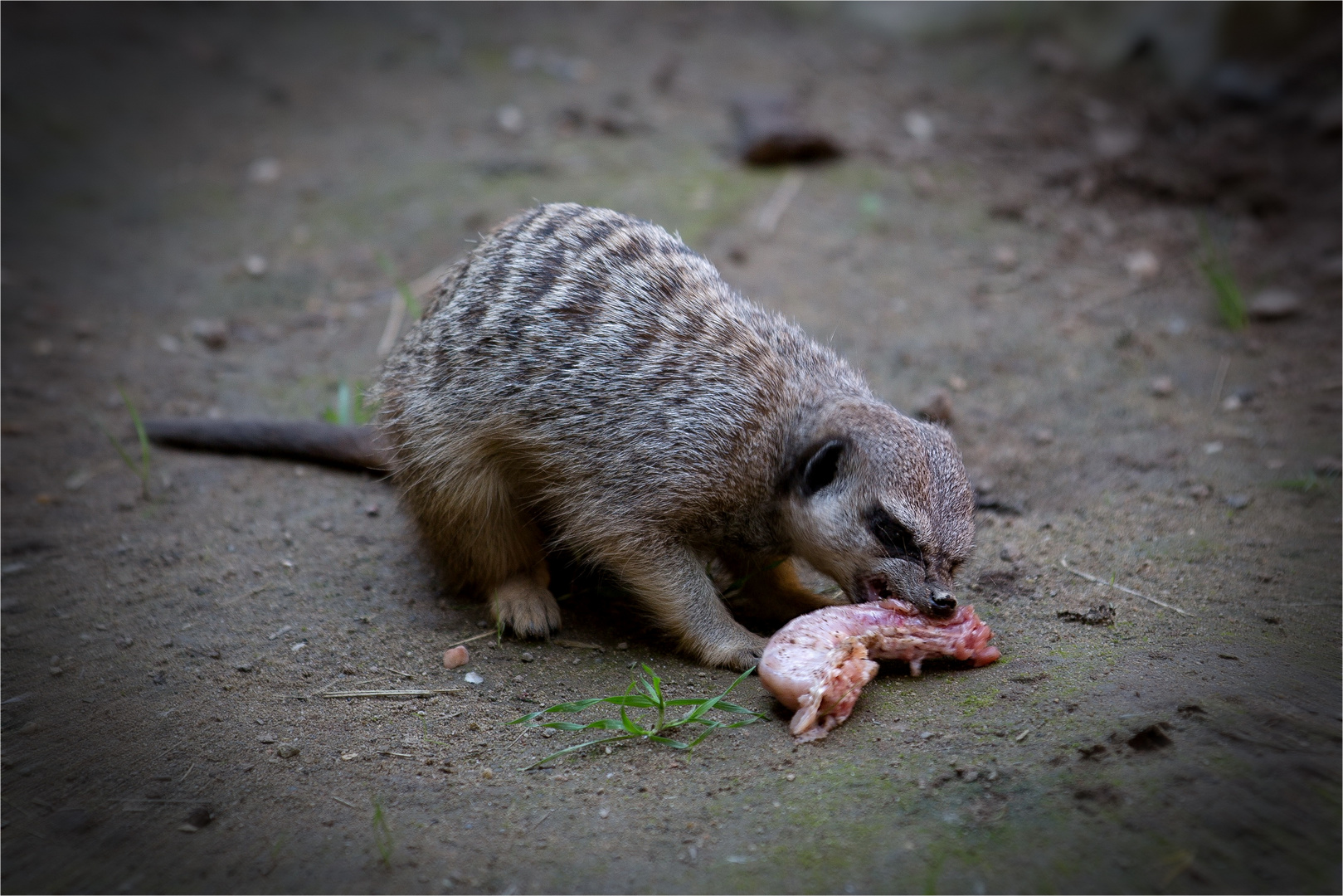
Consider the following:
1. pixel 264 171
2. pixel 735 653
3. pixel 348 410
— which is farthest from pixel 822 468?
pixel 264 171

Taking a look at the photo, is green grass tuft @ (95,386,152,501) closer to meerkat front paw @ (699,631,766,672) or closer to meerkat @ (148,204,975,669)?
meerkat @ (148,204,975,669)

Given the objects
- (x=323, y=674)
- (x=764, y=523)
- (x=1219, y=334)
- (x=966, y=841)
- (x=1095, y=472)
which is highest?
(x=1219, y=334)

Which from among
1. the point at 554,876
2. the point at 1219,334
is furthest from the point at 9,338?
the point at 1219,334

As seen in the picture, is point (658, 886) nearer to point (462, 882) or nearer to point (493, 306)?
point (462, 882)

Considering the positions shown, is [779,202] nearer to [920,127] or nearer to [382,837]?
[920,127]

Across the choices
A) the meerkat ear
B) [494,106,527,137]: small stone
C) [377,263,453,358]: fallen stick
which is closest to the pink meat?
the meerkat ear
